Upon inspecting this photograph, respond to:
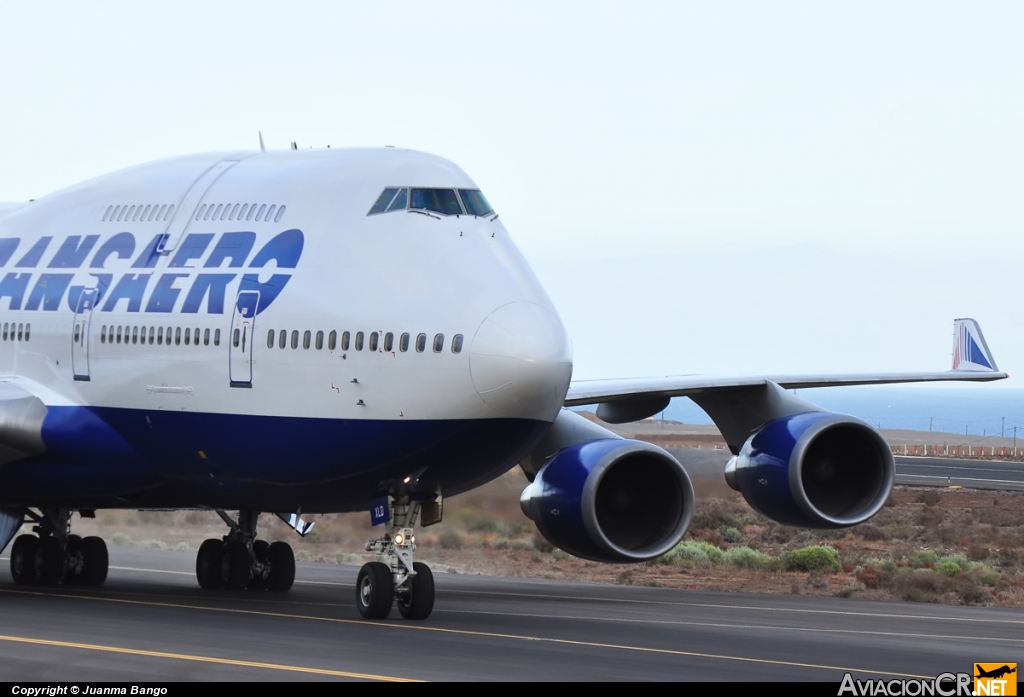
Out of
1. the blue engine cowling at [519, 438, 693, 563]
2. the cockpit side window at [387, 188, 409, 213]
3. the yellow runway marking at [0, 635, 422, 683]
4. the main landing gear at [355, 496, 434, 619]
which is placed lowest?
the yellow runway marking at [0, 635, 422, 683]

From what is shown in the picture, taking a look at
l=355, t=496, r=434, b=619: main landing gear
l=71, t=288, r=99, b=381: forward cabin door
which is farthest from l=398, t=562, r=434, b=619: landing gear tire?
l=71, t=288, r=99, b=381: forward cabin door

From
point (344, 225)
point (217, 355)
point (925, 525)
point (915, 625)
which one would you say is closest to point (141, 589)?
point (217, 355)

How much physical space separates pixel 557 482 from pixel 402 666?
24.2 feet

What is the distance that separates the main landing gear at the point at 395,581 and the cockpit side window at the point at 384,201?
3.93m

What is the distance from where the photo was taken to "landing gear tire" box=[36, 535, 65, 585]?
2739 cm

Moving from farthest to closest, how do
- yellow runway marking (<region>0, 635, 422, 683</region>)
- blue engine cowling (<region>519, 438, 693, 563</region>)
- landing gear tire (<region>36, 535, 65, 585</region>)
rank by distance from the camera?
1. landing gear tire (<region>36, 535, 65, 585</region>)
2. blue engine cowling (<region>519, 438, 693, 563</region>)
3. yellow runway marking (<region>0, 635, 422, 683</region>)

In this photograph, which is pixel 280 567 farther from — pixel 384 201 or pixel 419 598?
pixel 384 201

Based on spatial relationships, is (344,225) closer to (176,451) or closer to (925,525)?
(176,451)

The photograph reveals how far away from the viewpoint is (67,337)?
24109 mm

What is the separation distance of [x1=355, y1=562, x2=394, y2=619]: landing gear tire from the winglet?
12068 millimetres

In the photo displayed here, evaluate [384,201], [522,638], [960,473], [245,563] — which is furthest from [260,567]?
[960,473]

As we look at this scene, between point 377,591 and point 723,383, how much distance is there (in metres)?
7.88

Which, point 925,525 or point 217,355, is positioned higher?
point 217,355

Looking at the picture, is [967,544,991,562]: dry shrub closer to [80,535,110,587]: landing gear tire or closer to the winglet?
the winglet
